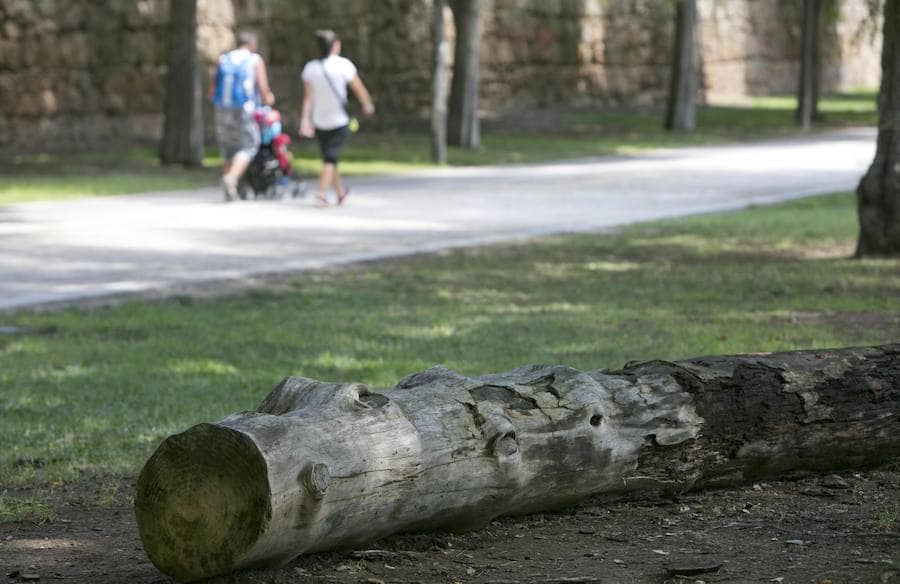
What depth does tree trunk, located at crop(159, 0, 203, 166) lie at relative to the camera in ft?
74.9

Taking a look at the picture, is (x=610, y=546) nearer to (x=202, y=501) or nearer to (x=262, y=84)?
(x=202, y=501)

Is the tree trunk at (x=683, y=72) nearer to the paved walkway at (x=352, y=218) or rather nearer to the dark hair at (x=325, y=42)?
the paved walkway at (x=352, y=218)

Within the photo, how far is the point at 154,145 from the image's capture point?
28766 millimetres

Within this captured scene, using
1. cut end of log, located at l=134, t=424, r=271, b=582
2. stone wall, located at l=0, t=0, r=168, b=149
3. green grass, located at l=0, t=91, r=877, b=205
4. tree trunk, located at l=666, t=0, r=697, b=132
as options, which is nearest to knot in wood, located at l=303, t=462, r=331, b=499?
cut end of log, located at l=134, t=424, r=271, b=582

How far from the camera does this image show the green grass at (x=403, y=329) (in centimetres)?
764

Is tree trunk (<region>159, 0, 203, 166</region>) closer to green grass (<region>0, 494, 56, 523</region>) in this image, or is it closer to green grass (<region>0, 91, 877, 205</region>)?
green grass (<region>0, 91, 877, 205</region>)

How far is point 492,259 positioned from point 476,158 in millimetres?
12499

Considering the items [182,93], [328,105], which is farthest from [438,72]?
[328,105]

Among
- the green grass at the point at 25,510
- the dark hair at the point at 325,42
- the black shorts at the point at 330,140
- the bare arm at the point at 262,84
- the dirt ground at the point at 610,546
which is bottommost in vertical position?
the green grass at the point at 25,510

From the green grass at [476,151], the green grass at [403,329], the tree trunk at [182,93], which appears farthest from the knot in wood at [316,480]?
the tree trunk at [182,93]

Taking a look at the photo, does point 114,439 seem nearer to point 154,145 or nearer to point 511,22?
point 154,145

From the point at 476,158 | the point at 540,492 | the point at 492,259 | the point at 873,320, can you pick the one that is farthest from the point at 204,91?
the point at 540,492

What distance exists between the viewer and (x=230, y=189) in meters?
18.0

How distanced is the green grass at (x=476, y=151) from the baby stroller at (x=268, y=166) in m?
1.91
